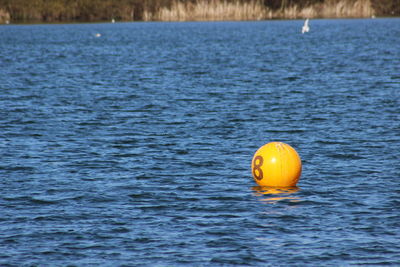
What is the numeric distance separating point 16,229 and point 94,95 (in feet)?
70.8

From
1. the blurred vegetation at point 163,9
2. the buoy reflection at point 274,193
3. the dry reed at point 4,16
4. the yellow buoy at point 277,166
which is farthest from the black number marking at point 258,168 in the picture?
the dry reed at point 4,16

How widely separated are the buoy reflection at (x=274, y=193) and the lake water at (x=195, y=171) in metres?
0.06

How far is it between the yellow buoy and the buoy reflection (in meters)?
0.10

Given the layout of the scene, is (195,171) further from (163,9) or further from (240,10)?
(163,9)

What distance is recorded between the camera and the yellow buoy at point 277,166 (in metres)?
15.3

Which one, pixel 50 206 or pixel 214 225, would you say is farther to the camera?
pixel 50 206

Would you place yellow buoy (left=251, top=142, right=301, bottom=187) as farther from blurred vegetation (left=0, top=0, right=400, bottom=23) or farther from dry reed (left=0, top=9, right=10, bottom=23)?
dry reed (left=0, top=9, right=10, bottom=23)

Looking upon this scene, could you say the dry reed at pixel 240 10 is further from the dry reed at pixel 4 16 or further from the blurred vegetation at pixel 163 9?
the dry reed at pixel 4 16

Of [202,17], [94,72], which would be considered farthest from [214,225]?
[202,17]

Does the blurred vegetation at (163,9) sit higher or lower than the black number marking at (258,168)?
higher

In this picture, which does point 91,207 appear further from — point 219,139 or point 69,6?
point 69,6

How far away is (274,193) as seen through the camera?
15.2 m

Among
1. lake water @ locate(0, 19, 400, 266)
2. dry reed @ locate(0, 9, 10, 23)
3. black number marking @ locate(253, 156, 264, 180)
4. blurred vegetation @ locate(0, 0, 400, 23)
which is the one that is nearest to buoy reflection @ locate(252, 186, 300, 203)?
lake water @ locate(0, 19, 400, 266)

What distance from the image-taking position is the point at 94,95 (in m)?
34.1
